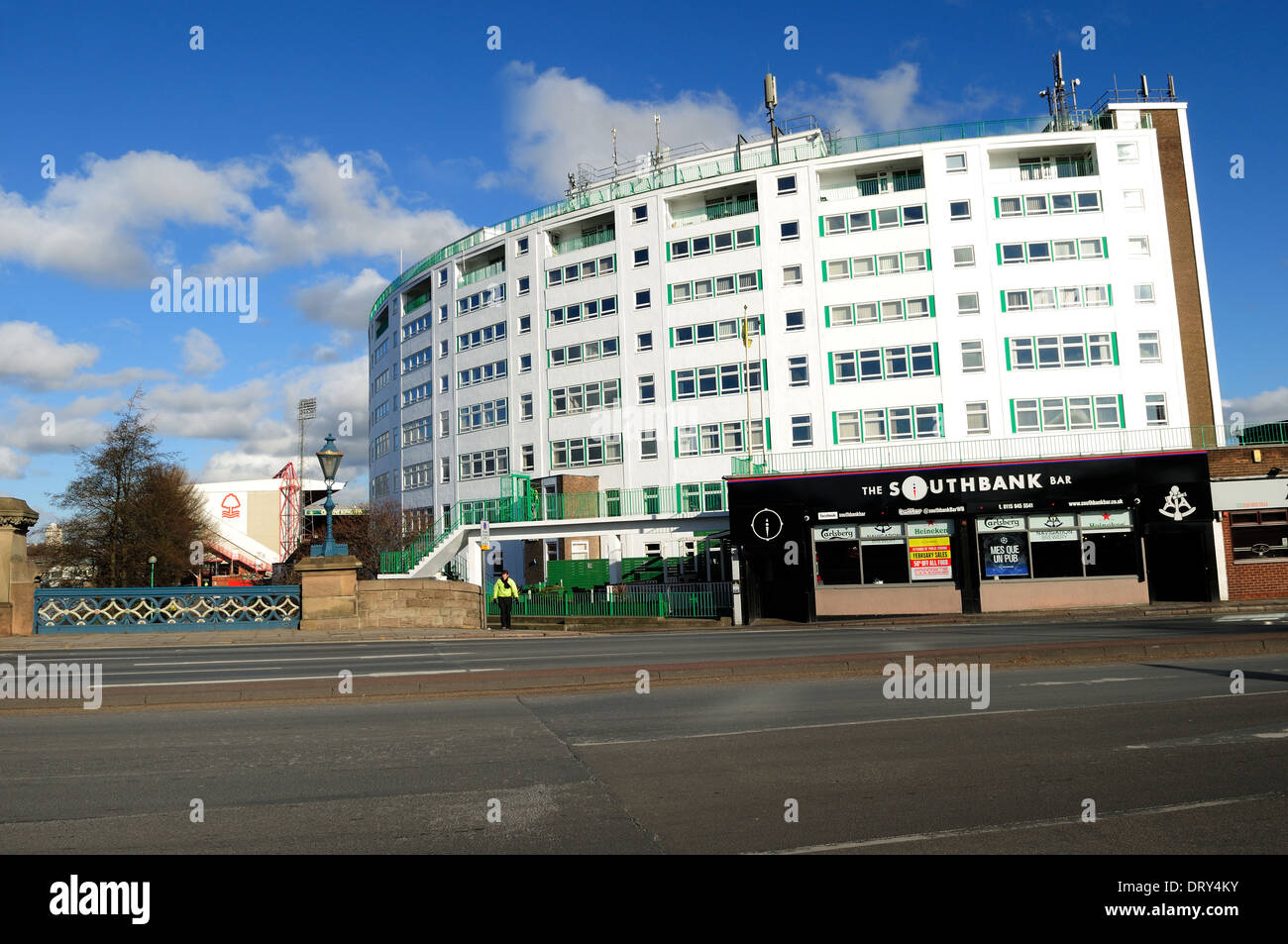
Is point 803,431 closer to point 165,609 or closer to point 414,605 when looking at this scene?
point 414,605

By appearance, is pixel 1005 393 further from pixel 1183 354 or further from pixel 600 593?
pixel 600 593

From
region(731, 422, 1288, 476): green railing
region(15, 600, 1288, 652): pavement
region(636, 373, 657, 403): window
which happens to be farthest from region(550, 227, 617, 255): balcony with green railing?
region(15, 600, 1288, 652): pavement

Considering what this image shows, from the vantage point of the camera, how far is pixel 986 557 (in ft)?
107

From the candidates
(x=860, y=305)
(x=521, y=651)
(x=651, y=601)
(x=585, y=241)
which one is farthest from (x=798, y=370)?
(x=521, y=651)

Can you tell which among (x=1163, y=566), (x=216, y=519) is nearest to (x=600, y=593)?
(x=1163, y=566)

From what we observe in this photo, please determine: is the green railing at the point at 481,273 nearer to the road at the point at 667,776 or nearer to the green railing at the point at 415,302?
the green railing at the point at 415,302

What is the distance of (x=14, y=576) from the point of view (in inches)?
887

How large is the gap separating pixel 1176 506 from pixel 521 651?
24.2m

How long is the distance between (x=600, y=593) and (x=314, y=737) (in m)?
26.6

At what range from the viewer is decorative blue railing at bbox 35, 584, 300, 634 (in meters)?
23.4

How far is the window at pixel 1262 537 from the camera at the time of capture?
106ft

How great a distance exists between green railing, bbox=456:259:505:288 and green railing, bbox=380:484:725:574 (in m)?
16.2

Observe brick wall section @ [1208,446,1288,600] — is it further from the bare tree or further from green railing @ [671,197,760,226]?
the bare tree

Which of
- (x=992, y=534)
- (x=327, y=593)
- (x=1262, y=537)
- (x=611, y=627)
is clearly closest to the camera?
(x=327, y=593)
